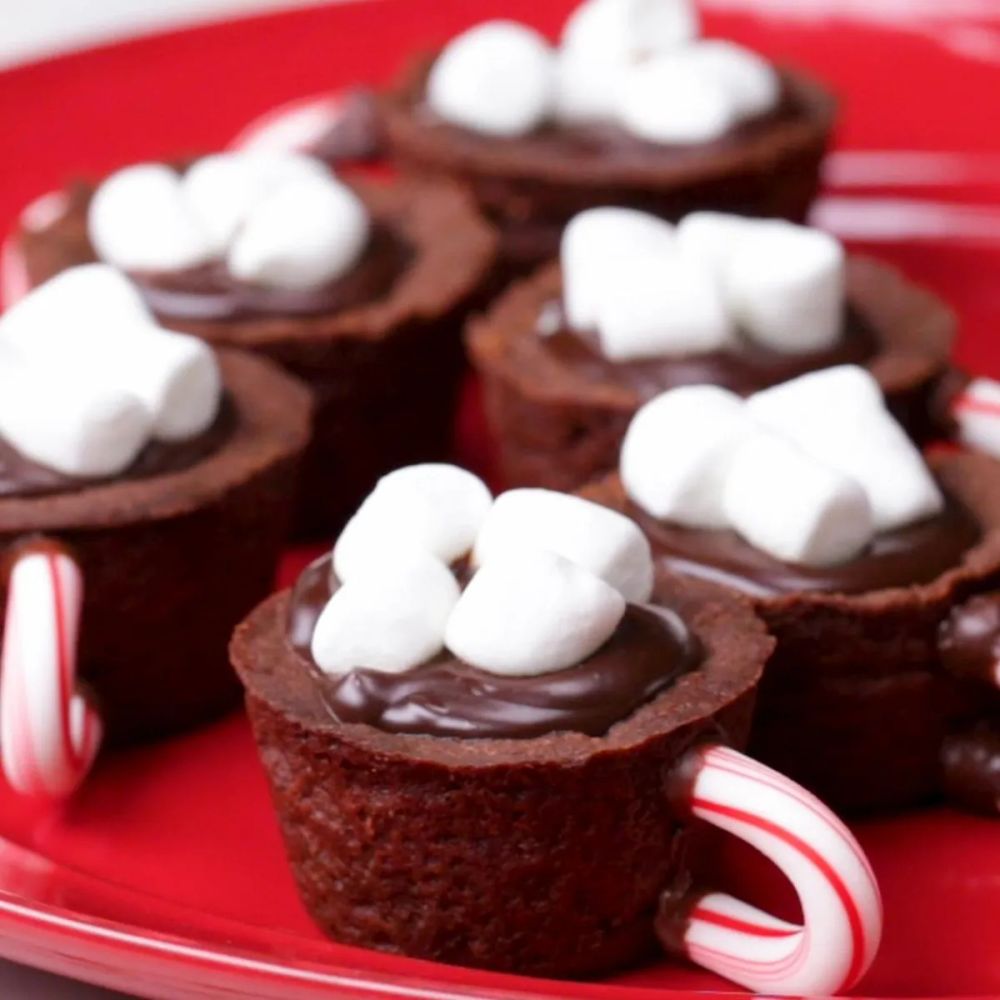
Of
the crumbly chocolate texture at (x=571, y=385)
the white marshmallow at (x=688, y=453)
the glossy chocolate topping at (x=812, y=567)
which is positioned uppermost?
the white marshmallow at (x=688, y=453)

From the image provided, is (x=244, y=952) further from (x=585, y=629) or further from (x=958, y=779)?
(x=958, y=779)

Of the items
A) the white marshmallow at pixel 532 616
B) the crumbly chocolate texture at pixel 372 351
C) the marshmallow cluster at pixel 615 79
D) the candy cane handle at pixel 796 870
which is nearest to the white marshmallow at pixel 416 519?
the white marshmallow at pixel 532 616

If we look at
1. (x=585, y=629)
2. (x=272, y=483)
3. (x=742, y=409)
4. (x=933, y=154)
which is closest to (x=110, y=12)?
(x=933, y=154)

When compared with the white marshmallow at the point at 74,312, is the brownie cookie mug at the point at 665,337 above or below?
below

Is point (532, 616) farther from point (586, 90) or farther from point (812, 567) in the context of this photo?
point (586, 90)

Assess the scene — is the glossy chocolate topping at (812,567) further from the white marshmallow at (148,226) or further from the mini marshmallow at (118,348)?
the white marshmallow at (148,226)

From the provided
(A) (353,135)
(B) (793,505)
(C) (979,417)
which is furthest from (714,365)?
(A) (353,135)

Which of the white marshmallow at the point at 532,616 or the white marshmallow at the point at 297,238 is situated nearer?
the white marshmallow at the point at 532,616
